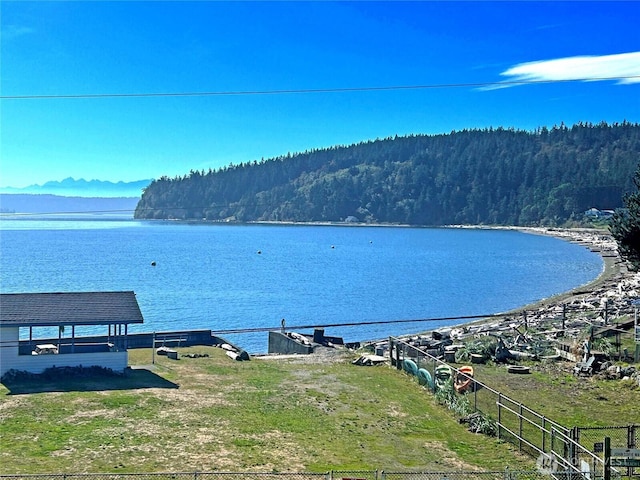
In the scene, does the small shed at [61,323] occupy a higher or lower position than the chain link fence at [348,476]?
higher

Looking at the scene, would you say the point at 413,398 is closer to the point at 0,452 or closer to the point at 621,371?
the point at 621,371

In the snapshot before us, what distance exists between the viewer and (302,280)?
91.8 meters

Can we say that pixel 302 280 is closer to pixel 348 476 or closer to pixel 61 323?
pixel 61 323

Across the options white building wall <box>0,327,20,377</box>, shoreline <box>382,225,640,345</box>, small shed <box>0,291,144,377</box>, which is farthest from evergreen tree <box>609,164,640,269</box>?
white building wall <box>0,327,20,377</box>

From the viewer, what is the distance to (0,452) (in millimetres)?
17094

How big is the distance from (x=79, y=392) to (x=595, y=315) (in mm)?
36097

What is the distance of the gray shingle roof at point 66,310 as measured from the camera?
1059 inches

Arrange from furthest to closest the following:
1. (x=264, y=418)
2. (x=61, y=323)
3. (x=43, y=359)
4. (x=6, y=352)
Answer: (x=61, y=323), (x=43, y=359), (x=6, y=352), (x=264, y=418)

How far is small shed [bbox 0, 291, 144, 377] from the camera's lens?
26172mm

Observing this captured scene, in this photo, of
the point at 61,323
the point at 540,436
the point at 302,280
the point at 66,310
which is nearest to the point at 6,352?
the point at 61,323

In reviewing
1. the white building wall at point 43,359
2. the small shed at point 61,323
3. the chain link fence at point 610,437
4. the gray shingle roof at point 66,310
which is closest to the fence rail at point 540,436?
the chain link fence at point 610,437

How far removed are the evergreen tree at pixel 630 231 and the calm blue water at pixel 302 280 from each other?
24760 mm

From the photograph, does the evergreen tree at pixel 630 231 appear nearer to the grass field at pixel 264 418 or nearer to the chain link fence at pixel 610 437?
the grass field at pixel 264 418

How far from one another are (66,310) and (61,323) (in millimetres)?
1083
